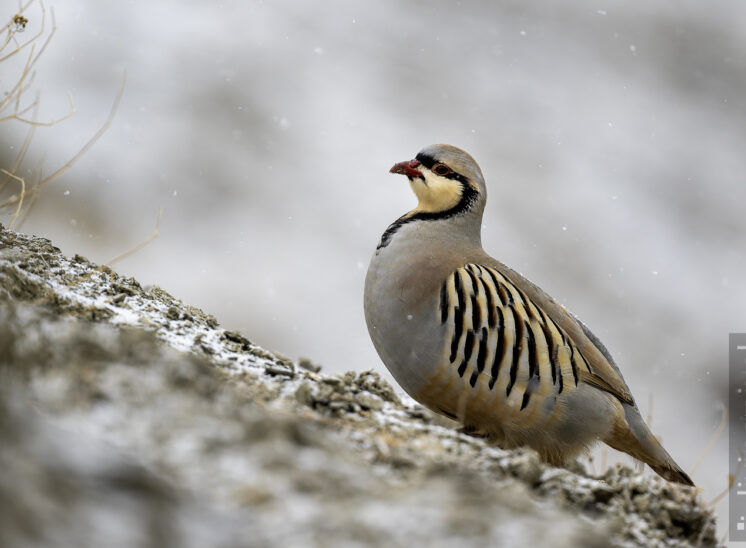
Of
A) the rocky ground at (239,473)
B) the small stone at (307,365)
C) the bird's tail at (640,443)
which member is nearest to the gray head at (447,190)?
the small stone at (307,365)

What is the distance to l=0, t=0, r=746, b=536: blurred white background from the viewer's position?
1472 cm

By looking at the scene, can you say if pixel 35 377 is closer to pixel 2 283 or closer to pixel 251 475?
pixel 251 475

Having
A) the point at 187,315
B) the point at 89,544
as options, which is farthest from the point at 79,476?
the point at 187,315

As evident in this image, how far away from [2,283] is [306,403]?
127 cm

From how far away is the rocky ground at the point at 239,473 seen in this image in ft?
5.62

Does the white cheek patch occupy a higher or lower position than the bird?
higher

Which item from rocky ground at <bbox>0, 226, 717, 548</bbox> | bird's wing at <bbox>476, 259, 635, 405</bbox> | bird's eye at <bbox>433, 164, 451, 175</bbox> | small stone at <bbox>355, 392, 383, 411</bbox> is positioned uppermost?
bird's eye at <bbox>433, 164, 451, 175</bbox>

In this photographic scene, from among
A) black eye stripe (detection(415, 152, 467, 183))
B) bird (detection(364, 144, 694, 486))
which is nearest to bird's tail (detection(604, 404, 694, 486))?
bird (detection(364, 144, 694, 486))

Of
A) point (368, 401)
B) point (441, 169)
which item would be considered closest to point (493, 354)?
point (368, 401)

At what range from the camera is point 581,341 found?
4312mm

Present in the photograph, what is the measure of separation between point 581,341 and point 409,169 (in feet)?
4.29

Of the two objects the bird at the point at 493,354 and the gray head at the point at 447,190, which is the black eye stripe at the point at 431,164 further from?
the bird at the point at 493,354

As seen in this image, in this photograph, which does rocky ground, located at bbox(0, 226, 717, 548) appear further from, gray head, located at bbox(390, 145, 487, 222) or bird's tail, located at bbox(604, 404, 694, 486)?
gray head, located at bbox(390, 145, 487, 222)

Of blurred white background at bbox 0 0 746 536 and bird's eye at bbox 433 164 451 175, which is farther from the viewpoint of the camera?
blurred white background at bbox 0 0 746 536
